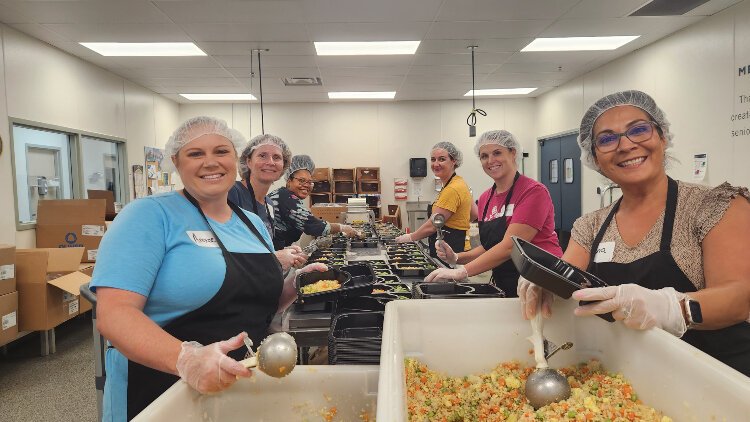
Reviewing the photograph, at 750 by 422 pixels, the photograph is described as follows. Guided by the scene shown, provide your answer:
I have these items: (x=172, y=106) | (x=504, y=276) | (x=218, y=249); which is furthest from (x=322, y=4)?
(x=172, y=106)

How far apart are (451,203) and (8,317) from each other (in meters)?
3.60

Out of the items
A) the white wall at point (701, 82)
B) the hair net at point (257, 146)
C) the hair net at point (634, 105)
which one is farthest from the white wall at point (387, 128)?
the hair net at point (634, 105)

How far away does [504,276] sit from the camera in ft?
8.51

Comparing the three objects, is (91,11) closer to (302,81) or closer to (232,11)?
(232,11)

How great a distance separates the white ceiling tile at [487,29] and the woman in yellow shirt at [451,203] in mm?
1254

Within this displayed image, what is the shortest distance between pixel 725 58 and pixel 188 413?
5.01 metres

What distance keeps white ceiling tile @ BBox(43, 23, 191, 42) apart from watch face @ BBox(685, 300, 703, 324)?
14.6 ft

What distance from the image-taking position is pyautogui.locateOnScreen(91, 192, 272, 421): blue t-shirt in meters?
1.11

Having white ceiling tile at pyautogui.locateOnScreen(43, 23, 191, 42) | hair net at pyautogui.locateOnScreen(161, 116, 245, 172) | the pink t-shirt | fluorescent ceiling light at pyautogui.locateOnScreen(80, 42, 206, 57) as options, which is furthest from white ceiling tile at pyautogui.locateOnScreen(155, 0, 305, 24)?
hair net at pyautogui.locateOnScreen(161, 116, 245, 172)

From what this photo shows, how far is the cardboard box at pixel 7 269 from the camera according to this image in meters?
3.40

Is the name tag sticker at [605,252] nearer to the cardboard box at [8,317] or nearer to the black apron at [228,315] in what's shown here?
the black apron at [228,315]

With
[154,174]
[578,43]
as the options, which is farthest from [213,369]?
[154,174]

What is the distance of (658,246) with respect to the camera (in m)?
1.30

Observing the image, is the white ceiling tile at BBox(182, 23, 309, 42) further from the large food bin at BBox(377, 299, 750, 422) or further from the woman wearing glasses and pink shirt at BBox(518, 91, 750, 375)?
the large food bin at BBox(377, 299, 750, 422)
